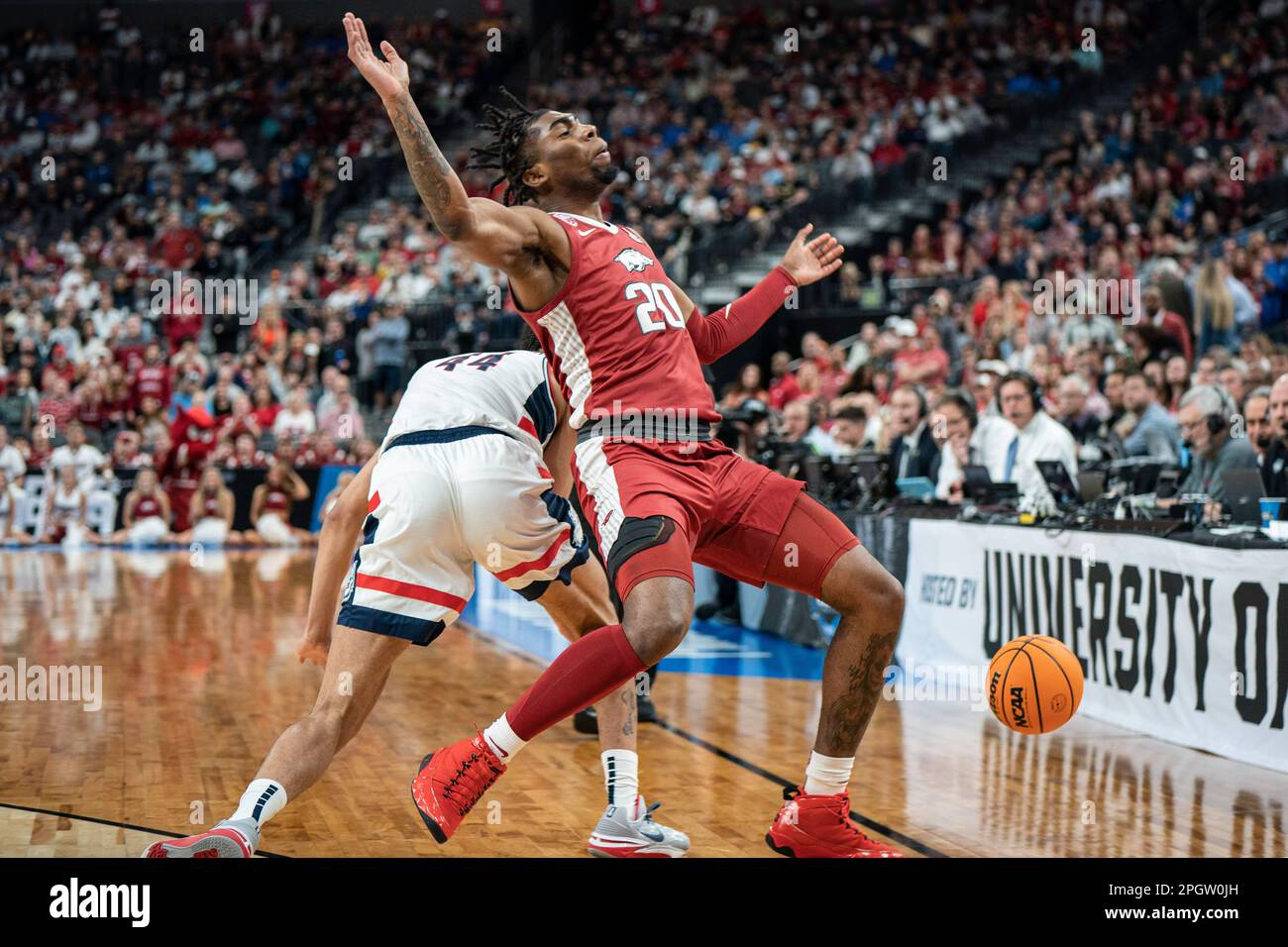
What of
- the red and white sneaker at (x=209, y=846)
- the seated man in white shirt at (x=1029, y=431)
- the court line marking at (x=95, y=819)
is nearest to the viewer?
the red and white sneaker at (x=209, y=846)

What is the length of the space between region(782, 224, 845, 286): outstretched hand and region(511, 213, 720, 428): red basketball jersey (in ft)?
2.01

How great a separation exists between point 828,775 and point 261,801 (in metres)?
1.54

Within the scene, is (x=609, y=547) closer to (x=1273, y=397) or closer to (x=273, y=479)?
(x=1273, y=397)

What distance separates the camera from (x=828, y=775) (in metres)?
4.15

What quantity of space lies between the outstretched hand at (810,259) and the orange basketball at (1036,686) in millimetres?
1593

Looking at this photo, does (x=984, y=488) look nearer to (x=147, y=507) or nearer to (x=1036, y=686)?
(x=1036, y=686)

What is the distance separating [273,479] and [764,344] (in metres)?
6.07

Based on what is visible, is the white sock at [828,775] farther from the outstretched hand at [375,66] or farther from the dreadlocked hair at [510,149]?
the outstretched hand at [375,66]

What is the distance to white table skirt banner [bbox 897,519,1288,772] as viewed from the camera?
19.0ft

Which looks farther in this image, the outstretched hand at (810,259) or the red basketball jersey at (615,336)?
the outstretched hand at (810,259)

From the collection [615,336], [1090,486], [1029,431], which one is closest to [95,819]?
[615,336]

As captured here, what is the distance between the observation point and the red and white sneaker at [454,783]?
384 centimetres

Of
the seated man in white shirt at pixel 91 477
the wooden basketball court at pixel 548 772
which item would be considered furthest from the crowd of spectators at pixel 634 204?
the wooden basketball court at pixel 548 772

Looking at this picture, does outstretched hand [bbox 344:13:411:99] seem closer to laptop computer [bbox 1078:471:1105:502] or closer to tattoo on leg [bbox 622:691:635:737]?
tattoo on leg [bbox 622:691:635:737]
